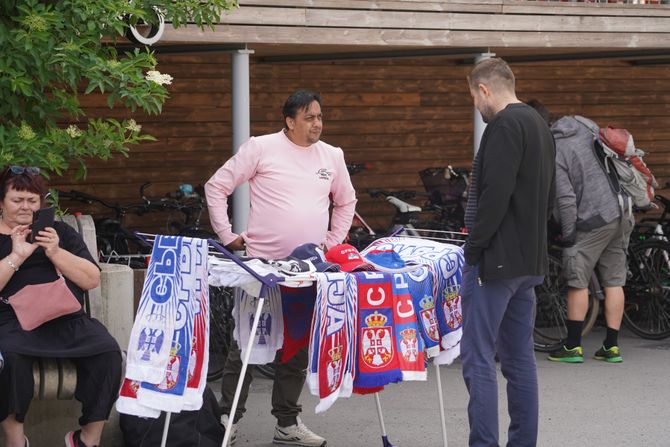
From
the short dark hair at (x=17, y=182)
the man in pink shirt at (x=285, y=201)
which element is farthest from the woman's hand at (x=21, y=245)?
the man in pink shirt at (x=285, y=201)

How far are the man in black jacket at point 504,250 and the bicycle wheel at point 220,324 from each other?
9.13 ft

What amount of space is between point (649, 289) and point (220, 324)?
3535 mm

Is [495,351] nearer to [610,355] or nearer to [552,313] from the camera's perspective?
[610,355]

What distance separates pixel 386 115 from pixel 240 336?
6.07 metres

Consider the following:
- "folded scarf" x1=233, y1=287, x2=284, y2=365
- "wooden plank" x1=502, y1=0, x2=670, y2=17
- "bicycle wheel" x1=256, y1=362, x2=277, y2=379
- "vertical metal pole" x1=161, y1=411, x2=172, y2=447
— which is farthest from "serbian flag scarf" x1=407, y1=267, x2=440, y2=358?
"wooden plank" x1=502, y1=0, x2=670, y2=17

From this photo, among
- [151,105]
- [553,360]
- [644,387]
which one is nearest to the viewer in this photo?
[151,105]

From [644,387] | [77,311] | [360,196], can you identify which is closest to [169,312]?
[77,311]

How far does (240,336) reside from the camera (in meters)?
6.20

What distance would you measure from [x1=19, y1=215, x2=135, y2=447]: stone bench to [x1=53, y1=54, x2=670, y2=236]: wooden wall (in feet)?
11.9

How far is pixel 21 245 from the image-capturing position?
5.88 m

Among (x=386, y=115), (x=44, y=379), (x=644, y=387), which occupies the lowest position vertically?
(x=644, y=387)

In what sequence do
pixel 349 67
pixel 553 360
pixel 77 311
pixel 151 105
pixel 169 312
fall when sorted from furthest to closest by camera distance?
pixel 349 67, pixel 553 360, pixel 151 105, pixel 77 311, pixel 169 312

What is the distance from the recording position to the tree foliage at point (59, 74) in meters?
6.19

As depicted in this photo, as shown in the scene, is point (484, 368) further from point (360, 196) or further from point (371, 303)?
point (360, 196)
